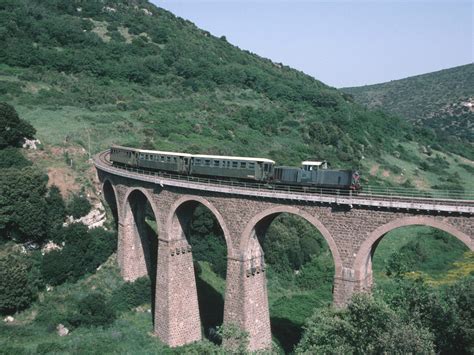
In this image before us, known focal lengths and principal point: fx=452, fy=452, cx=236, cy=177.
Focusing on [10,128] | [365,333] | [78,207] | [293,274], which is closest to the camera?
[365,333]

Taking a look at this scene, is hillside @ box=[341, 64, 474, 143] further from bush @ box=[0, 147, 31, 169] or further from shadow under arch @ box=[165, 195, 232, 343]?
bush @ box=[0, 147, 31, 169]

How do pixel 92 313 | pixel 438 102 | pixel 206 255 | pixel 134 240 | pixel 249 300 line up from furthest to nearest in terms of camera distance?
1. pixel 438 102
2. pixel 206 255
3. pixel 134 240
4. pixel 92 313
5. pixel 249 300

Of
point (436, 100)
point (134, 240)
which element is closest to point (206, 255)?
point (134, 240)

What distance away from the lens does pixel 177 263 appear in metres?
36.4

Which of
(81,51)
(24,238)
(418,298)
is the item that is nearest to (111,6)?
(81,51)

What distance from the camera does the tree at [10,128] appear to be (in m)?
46.8

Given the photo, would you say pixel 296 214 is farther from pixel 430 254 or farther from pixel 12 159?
pixel 430 254

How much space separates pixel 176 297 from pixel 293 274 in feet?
59.1

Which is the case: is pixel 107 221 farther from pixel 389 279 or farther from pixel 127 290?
pixel 389 279

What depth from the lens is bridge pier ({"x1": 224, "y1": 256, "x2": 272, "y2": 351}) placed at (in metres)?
31.0

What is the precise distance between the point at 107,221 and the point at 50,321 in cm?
1310

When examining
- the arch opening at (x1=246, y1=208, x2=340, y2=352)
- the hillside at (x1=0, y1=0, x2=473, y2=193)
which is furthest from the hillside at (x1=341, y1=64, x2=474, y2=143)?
the arch opening at (x1=246, y1=208, x2=340, y2=352)

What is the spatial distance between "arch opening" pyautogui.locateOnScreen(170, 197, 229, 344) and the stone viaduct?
224 mm

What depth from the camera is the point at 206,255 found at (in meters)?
48.5
